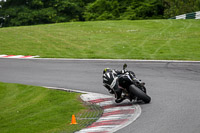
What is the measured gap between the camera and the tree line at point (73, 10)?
52625 mm

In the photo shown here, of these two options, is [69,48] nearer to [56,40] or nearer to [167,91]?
[56,40]

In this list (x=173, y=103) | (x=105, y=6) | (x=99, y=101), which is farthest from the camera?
(x=105, y=6)

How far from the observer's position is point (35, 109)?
10.2 metres

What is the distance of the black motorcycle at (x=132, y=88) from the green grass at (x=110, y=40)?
9201mm

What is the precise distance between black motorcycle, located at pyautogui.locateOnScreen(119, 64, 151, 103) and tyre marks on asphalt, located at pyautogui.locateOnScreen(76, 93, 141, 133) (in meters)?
0.26

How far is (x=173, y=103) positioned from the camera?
998 centimetres

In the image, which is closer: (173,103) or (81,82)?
(173,103)

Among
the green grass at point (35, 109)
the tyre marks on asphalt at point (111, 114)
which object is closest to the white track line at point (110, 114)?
the tyre marks on asphalt at point (111, 114)

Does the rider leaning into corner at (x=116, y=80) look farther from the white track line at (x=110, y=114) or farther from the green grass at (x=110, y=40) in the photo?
the green grass at (x=110, y=40)

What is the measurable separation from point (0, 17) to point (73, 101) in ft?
161

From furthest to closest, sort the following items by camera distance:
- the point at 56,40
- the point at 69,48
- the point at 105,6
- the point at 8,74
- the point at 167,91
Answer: the point at 105,6, the point at 56,40, the point at 69,48, the point at 8,74, the point at 167,91

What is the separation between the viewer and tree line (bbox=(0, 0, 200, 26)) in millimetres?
52625

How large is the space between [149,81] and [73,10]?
147 feet

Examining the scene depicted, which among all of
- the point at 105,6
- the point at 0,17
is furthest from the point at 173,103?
the point at 0,17
